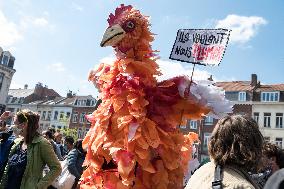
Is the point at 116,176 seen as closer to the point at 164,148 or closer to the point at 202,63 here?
the point at 164,148

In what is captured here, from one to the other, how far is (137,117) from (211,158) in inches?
39.9

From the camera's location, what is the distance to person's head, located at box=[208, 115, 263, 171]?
2088 mm

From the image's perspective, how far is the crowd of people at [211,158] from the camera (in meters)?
2.05

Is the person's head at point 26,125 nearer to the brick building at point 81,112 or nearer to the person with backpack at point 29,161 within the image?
the person with backpack at point 29,161

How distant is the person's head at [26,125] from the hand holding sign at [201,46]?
1.66 metres

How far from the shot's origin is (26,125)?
3.93 metres

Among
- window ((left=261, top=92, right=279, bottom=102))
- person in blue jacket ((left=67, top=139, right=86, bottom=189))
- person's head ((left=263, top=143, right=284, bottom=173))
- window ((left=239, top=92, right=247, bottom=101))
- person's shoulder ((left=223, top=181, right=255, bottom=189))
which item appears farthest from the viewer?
window ((left=239, top=92, right=247, bottom=101))

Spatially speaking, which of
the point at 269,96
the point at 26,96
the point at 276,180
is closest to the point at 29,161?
the point at 276,180

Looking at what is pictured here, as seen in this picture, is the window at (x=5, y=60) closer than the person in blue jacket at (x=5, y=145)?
No

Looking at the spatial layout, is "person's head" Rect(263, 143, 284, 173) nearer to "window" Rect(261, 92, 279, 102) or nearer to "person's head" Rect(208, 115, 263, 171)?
"person's head" Rect(208, 115, 263, 171)

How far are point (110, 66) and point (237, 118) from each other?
1740 mm

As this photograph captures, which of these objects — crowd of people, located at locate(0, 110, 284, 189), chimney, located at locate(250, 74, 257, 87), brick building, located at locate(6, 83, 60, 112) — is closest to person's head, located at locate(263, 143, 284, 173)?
crowd of people, located at locate(0, 110, 284, 189)

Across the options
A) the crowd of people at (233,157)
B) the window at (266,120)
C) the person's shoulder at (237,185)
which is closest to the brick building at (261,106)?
the window at (266,120)

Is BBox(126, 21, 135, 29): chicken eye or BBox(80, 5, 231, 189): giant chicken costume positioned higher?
BBox(126, 21, 135, 29): chicken eye
